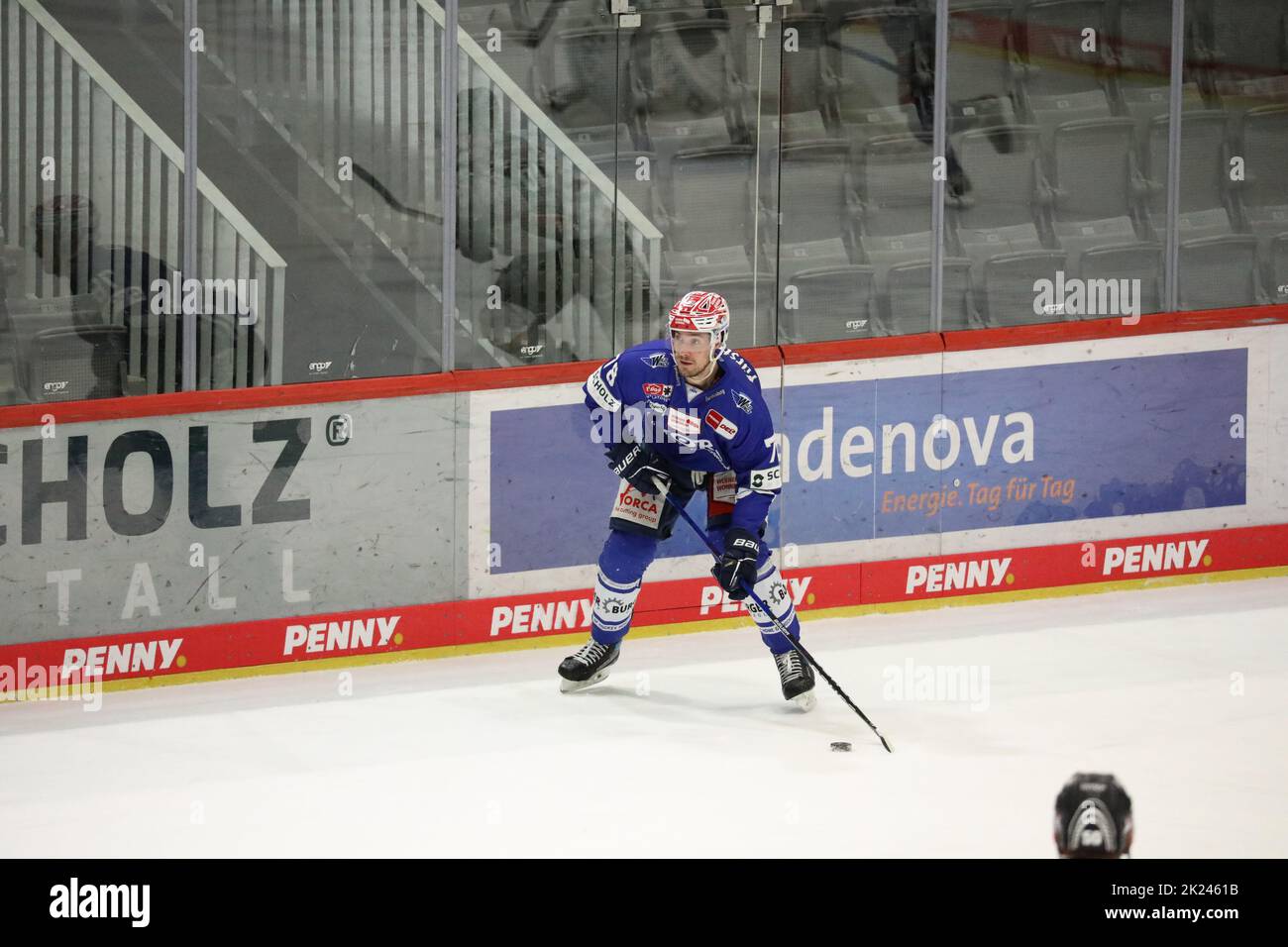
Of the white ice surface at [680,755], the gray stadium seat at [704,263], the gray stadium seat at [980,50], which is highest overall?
the gray stadium seat at [980,50]

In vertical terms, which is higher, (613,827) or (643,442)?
(643,442)

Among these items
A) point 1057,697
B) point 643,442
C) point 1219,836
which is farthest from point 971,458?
point 1219,836

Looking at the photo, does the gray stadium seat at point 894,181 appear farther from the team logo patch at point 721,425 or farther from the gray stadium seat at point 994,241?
the team logo patch at point 721,425

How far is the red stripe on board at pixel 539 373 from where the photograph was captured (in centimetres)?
687

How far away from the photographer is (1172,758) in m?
6.30

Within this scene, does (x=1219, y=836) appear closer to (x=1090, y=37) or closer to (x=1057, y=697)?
(x=1057, y=697)

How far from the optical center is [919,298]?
841 centimetres

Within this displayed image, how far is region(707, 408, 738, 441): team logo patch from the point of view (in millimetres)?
6547

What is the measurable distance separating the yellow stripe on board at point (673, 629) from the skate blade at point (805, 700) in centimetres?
101

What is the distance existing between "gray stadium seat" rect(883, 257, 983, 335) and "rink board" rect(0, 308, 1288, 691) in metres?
0.15

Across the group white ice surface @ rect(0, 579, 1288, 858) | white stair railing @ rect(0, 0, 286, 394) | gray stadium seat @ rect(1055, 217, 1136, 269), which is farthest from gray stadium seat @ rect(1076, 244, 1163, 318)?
white stair railing @ rect(0, 0, 286, 394)
